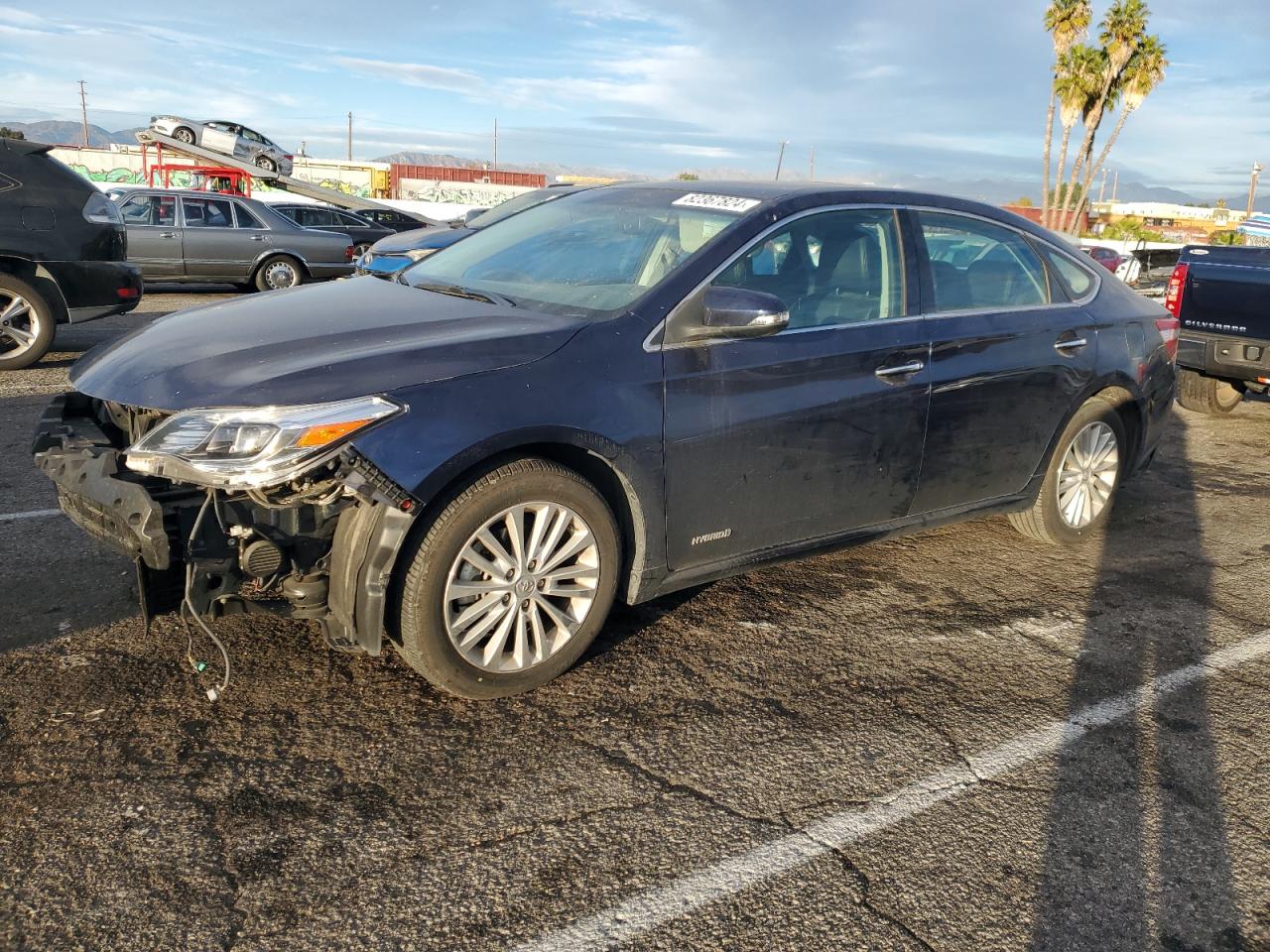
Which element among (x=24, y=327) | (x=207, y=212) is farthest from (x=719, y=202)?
(x=207, y=212)

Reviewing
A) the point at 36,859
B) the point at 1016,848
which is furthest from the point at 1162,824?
the point at 36,859

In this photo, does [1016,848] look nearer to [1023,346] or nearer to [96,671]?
[1023,346]

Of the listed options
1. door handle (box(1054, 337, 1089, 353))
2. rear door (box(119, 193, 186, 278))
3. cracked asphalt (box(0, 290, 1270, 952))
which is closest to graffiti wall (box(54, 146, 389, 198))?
rear door (box(119, 193, 186, 278))

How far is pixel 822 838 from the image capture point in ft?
9.22

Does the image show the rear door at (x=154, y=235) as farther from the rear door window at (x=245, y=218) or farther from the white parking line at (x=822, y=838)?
the white parking line at (x=822, y=838)

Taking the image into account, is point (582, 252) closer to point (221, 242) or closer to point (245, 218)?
point (221, 242)

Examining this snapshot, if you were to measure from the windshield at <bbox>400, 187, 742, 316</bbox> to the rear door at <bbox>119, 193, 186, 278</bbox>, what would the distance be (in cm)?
1087

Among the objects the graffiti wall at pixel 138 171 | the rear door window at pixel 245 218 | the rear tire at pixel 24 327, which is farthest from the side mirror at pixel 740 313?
the graffiti wall at pixel 138 171

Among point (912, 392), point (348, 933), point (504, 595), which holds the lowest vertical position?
point (348, 933)

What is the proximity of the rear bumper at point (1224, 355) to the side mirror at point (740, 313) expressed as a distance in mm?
5628

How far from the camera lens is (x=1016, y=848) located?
9.23ft

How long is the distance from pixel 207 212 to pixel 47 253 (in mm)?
6594

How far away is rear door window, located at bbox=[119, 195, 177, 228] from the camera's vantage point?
1412 cm

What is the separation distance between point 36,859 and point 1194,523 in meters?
5.70
